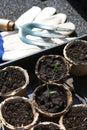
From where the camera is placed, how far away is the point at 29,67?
5.43ft

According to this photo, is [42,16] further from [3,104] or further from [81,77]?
[3,104]

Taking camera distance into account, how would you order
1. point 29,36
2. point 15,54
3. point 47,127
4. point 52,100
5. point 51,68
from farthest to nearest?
point 29,36
point 15,54
point 51,68
point 52,100
point 47,127

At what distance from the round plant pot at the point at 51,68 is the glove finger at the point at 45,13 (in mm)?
532

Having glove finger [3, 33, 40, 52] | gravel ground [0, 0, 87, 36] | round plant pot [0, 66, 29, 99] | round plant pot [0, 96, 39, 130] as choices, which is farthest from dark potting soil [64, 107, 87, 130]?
gravel ground [0, 0, 87, 36]

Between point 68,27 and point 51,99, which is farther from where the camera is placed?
point 68,27

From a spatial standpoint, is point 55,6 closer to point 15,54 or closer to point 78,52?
point 15,54

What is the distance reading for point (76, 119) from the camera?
137cm

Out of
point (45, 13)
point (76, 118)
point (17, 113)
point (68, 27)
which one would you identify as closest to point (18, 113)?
point (17, 113)

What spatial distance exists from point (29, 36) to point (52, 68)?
0.45 m

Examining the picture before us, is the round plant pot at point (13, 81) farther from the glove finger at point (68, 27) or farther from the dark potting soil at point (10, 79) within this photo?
the glove finger at point (68, 27)

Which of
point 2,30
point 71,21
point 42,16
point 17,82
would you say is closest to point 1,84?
point 17,82

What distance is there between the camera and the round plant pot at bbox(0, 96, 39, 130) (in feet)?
4.37

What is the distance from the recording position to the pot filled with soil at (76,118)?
4.42 ft

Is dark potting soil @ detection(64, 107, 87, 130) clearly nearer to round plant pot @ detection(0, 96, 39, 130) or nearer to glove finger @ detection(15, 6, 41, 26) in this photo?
round plant pot @ detection(0, 96, 39, 130)
